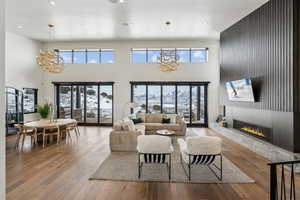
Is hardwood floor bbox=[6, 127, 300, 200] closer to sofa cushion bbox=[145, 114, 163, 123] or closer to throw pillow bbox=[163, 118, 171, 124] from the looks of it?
throw pillow bbox=[163, 118, 171, 124]

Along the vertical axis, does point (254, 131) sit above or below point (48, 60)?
below

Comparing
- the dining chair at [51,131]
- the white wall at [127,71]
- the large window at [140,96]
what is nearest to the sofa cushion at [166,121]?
the large window at [140,96]

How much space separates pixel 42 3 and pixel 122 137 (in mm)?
5034

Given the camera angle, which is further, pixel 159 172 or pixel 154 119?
pixel 154 119

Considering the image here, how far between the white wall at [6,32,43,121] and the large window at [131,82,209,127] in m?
5.56

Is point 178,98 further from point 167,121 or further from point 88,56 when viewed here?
point 88,56

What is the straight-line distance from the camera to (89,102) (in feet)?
35.6

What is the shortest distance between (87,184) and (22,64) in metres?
8.76

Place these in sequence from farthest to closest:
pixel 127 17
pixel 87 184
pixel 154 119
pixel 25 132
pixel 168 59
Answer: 1. pixel 154 119
2. pixel 168 59
3. pixel 127 17
4. pixel 25 132
5. pixel 87 184

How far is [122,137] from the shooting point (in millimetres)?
5734

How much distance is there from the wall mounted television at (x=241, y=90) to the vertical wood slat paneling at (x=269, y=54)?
0.21 metres

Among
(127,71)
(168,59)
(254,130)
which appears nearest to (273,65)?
(254,130)

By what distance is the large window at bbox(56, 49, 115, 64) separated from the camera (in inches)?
421

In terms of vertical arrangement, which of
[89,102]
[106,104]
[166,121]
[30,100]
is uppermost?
[30,100]
